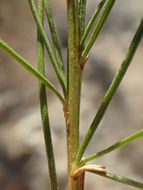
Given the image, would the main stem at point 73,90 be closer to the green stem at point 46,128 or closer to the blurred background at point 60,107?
the green stem at point 46,128

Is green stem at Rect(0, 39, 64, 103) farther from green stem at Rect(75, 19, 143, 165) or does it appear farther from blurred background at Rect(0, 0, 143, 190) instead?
blurred background at Rect(0, 0, 143, 190)

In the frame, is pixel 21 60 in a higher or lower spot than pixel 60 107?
higher

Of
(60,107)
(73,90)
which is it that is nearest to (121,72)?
(73,90)

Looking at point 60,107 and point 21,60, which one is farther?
point 60,107

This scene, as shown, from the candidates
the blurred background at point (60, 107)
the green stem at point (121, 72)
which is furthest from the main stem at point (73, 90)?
the blurred background at point (60, 107)

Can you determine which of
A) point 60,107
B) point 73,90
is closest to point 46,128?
point 73,90

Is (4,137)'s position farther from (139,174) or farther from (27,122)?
(139,174)

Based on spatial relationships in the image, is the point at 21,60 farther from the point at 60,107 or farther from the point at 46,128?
the point at 60,107

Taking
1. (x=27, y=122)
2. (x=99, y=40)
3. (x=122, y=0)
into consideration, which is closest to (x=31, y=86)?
(x=27, y=122)

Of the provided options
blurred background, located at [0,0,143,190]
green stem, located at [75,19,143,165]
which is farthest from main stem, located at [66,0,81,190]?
blurred background, located at [0,0,143,190]
